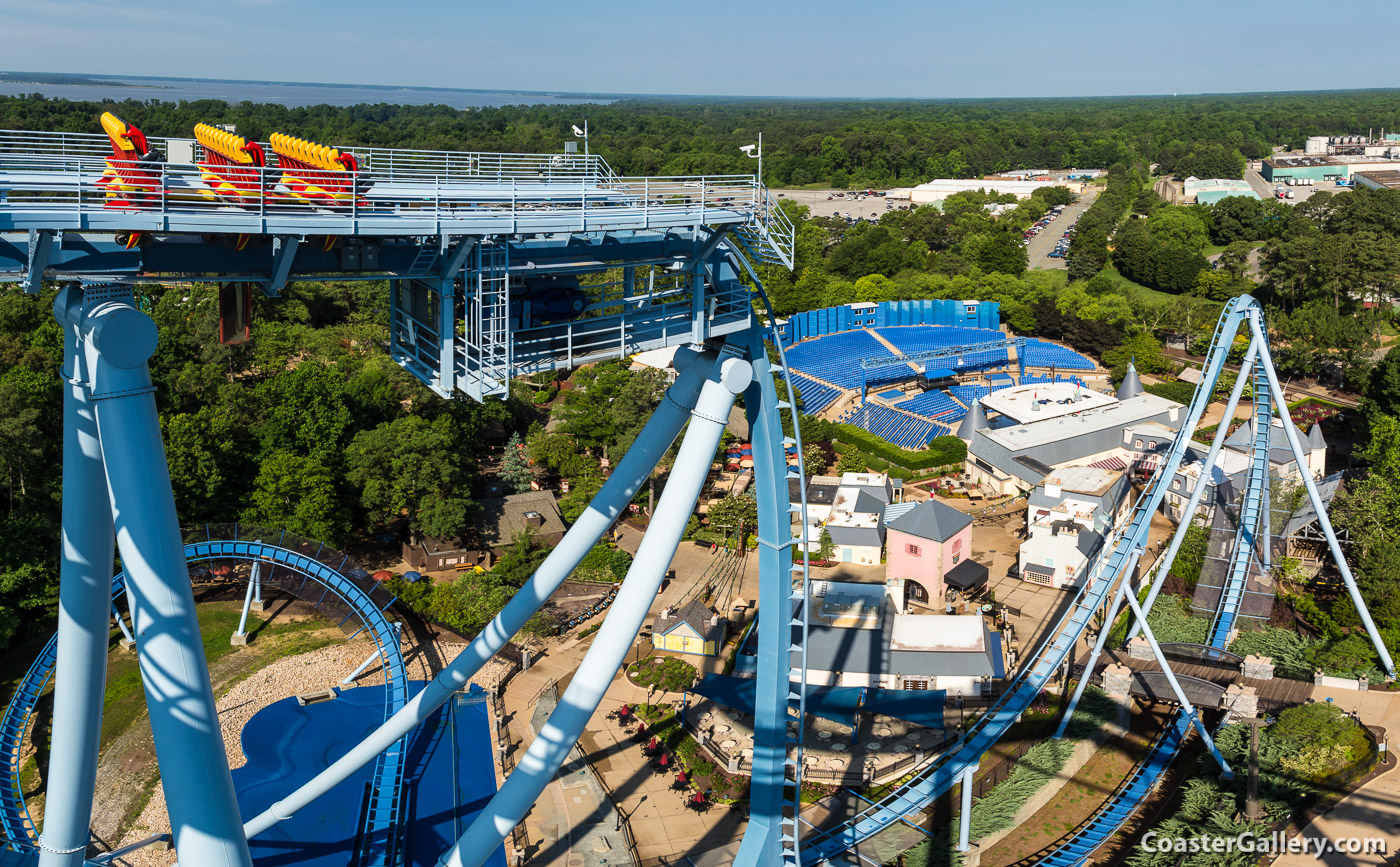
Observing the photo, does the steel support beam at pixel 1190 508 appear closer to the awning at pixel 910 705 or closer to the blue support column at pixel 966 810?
the awning at pixel 910 705

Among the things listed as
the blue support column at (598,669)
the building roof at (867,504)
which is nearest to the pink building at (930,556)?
the building roof at (867,504)

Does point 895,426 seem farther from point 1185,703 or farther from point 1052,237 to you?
point 1052,237

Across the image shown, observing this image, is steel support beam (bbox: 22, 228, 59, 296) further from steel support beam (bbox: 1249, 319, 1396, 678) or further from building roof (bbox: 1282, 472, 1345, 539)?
building roof (bbox: 1282, 472, 1345, 539)

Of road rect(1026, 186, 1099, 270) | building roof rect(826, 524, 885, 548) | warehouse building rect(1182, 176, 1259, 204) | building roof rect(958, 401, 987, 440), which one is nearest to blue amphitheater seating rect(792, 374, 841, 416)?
building roof rect(958, 401, 987, 440)

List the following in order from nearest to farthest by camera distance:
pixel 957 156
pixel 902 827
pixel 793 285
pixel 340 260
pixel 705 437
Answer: pixel 340 260
pixel 705 437
pixel 902 827
pixel 793 285
pixel 957 156

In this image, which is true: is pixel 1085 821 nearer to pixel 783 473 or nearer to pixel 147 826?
pixel 783 473

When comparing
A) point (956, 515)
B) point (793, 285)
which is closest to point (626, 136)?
point (793, 285)

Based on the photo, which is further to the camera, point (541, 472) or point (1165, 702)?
point (541, 472)

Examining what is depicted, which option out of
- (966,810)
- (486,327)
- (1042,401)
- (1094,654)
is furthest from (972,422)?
(486,327)

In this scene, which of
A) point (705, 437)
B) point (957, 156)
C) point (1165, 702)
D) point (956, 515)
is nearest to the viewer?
point (705, 437)
